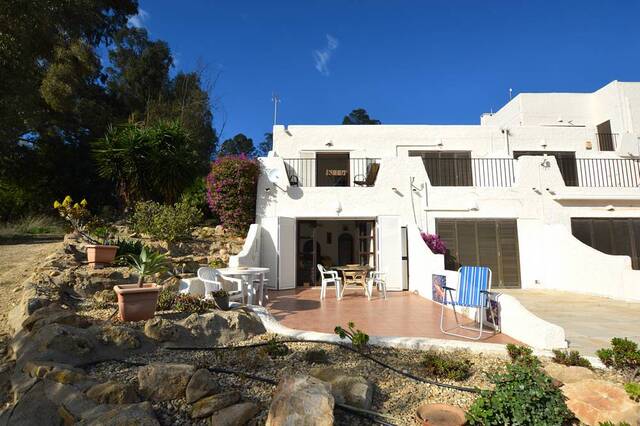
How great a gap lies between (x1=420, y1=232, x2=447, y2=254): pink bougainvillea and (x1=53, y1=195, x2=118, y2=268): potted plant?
798cm

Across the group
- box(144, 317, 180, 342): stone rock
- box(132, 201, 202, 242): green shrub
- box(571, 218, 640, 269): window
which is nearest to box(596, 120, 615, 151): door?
box(571, 218, 640, 269): window

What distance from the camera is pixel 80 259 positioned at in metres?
7.25

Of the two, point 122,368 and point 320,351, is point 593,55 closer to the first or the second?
point 320,351

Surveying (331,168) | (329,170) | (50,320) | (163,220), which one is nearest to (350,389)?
(50,320)

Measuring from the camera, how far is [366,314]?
21.6 feet

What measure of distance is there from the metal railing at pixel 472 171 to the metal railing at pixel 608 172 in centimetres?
278

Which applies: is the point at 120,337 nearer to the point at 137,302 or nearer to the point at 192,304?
the point at 137,302

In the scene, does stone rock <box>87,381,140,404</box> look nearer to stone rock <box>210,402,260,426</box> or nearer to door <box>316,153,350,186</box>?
stone rock <box>210,402,260,426</box>

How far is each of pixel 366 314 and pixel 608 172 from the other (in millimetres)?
12033

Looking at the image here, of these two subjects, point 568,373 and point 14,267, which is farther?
point 14,267

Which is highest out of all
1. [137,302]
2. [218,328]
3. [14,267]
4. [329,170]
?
[329,170]

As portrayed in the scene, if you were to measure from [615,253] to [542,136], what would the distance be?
225 inches

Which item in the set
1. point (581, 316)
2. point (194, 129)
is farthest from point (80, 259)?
point (194, 129)

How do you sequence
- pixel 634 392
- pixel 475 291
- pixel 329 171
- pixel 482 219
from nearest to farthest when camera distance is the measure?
pixel 634 392 → pixel 475 291 → pixel 482 219 → pixel 329 171
